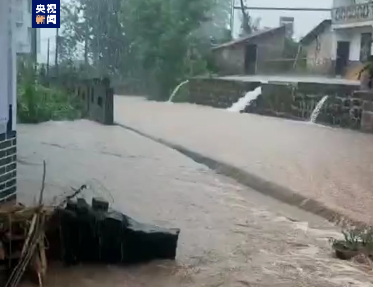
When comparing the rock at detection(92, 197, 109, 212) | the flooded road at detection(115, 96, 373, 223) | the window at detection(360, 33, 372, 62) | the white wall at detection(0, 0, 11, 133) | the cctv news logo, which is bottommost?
the flooded road at detection(115, 96, 373, 223)

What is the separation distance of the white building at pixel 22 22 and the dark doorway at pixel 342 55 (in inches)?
223

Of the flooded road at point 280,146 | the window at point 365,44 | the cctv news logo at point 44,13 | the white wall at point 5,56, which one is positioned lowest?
the flooded road at point 280,146

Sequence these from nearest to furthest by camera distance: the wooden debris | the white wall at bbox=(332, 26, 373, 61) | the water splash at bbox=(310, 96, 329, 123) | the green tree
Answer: the wooden debris, the green tree, the water splash at bbox=(310, 96, 329, 123), the white wall at bbox=(332, 26, 373, 61)

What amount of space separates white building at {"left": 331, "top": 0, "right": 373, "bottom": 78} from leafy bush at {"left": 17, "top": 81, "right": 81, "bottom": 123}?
3211mm

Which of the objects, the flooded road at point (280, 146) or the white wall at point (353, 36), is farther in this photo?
the white wall at point (353, 36)

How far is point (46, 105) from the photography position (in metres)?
4.78

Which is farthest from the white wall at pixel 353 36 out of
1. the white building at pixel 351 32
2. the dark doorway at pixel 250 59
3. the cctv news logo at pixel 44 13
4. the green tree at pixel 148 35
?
the cctv news logo at pixel 44 13

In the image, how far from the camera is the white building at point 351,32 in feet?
23.3

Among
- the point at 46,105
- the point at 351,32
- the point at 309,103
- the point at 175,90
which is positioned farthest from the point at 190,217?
the point at 351,32

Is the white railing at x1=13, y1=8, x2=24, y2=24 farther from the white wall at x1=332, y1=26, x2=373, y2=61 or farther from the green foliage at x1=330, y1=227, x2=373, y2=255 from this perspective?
the white wall at x1=332, y1=26, x2=373, y2=61

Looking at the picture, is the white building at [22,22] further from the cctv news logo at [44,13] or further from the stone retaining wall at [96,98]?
the stone retaining wall at [96,98]

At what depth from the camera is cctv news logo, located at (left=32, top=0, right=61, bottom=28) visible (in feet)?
7.75

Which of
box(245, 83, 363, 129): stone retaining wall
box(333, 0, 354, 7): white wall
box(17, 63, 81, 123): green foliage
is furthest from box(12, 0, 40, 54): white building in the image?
box(333, 0, 354, 7): white wall

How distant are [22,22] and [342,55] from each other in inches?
239
